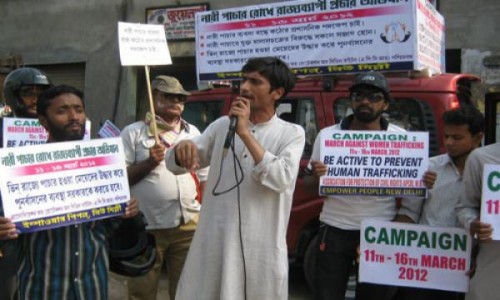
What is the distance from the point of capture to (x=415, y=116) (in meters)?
4.70

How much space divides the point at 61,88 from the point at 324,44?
9.35 feet

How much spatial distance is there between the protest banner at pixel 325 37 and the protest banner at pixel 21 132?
88.1 inches

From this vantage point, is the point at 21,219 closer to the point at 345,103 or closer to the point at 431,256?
the point at 431,256

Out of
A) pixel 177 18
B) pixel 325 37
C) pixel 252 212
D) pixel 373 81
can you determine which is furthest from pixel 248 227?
pixel 177 18

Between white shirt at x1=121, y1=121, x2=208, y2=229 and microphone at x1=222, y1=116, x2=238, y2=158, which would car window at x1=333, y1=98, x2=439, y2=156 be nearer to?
white shirt at x1=121, y1=121, x2=208, y2=229

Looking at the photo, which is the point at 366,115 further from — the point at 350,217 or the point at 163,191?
the point at 163,191

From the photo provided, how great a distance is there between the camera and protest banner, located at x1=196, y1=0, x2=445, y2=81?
4.64 m

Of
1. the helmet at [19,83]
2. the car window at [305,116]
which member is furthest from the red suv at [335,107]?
the helmet at [19,83]

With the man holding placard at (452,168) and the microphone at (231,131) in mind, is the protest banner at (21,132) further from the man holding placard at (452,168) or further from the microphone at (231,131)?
Result: the man holding placard at (452,168)

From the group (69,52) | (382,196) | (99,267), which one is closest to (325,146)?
(382,196)

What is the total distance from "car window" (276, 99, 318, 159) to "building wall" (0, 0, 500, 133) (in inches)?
222

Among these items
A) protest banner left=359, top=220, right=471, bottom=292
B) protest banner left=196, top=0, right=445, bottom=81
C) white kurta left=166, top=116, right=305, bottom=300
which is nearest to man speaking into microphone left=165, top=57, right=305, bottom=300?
white kurta left=166, top=116, right=305, bottom=300

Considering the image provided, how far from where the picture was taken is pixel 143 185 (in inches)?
149

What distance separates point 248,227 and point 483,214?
3.77ft
